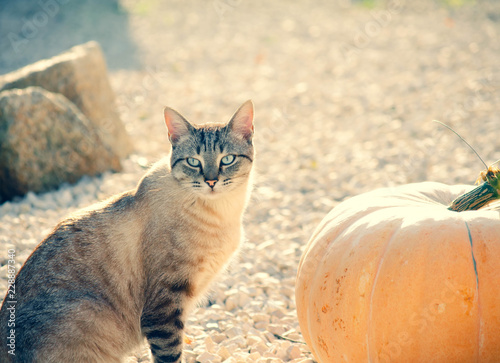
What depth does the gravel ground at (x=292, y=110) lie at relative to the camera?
439cm

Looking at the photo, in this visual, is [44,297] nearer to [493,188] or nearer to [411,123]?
[493,188]

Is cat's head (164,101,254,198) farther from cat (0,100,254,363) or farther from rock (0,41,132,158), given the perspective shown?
rock (0,41,132,158)

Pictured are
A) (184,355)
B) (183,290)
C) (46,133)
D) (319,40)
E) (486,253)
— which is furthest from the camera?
(319,40)

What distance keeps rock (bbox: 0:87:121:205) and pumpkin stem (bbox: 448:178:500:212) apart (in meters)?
4.44

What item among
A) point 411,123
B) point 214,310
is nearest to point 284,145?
point 411,123

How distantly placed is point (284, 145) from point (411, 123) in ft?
6.69

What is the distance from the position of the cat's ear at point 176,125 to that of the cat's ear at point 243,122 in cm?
34

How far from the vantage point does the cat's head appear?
3.49 meters

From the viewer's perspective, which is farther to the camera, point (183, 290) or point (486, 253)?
point (183, 290)

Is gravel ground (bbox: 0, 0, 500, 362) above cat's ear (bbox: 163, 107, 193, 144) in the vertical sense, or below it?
below

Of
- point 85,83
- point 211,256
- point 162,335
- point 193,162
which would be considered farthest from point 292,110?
point 162,335

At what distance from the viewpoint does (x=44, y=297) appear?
2941mm

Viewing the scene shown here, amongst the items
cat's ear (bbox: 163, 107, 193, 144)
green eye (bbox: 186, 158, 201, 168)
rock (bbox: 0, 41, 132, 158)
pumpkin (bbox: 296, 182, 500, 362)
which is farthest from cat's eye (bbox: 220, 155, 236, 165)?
rock (bbox: 0, 41, 132, 158)

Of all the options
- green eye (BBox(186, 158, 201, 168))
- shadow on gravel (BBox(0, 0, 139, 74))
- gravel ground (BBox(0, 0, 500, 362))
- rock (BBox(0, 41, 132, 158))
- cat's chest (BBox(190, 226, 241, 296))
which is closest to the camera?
cat's chest (BBox(190, 226, 241, 296))
